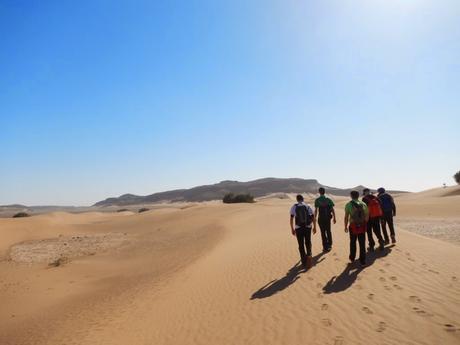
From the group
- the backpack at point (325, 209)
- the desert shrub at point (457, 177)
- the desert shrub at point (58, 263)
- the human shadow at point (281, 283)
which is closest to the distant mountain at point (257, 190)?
the desert shrub at point (457, 177)

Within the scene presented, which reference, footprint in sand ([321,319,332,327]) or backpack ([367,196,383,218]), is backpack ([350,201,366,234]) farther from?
footprint in sand ([321,319,332,327])

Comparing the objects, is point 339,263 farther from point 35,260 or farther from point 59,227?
Answer: point 59,227

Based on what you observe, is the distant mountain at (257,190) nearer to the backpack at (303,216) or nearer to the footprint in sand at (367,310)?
the backpack at (303,216)

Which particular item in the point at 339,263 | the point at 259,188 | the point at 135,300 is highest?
the point at 259,188

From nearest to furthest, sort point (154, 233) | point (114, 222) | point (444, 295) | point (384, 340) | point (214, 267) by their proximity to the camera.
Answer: point (384, 340), point (444, 295), point (214, 267), point (154, 233), point (114, 222)

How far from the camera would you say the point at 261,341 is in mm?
5898

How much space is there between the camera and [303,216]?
1002 cm

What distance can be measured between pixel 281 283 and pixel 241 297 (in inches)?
43.4

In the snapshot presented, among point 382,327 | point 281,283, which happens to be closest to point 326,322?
point 382,327

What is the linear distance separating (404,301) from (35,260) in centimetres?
Answer: 1799

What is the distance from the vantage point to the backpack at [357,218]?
31.4 feet

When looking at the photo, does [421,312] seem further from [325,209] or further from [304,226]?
[325,209]

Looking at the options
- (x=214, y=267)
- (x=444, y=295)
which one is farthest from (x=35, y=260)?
(x=444, y=295)

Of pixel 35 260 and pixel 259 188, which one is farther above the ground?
pixel 259 188
